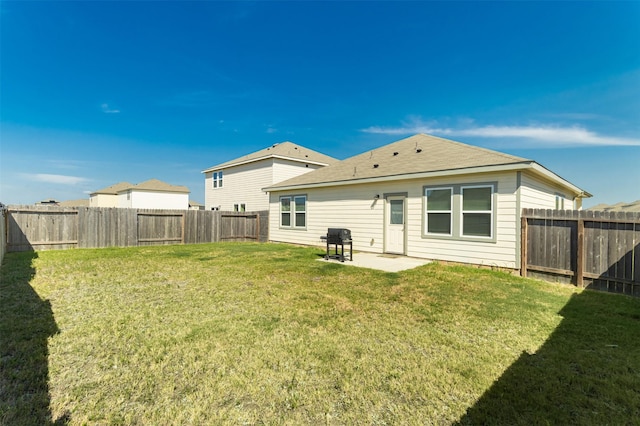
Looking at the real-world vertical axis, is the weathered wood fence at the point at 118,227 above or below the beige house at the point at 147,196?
below

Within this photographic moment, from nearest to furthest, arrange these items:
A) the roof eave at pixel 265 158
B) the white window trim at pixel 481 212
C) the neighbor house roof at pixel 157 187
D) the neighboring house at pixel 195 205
→ the white window trim at pixel 481 212, the roof eave at pixel 265 158, the neighbor house roof at pixel 157 187, the neighboring house at pixel 195 205

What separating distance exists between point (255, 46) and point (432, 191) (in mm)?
13076

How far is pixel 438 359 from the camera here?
2975mm

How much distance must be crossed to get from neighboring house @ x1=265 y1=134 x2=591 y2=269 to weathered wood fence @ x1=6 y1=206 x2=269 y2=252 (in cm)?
482

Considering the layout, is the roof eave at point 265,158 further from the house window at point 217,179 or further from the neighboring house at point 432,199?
the neighboring house at point 432,199

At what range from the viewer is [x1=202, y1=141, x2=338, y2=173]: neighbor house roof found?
65.0 ft

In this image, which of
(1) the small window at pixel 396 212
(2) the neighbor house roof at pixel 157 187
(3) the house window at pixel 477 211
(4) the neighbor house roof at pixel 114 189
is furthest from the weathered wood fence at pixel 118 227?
(4) the neighbor house roof at pixel 114 189

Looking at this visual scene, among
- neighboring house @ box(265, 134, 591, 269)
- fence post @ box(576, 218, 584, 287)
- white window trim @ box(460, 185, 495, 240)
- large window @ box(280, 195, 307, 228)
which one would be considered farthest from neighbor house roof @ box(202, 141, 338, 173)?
fence post @ box(576, 218, 584, 287)

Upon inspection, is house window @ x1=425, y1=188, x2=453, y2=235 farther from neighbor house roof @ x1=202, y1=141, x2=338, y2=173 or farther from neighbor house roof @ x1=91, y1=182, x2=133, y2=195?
neighbor house roof @ x1=91, y1=182, x2=133, y2=195

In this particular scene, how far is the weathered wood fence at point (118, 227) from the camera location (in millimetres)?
10977

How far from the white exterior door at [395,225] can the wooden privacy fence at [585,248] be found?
139 inches

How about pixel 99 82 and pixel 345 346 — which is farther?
pixel 99 82

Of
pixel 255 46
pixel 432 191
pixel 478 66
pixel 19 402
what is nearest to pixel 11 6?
pixel 255 46

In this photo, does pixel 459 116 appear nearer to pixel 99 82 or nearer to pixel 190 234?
pixel 190 234
